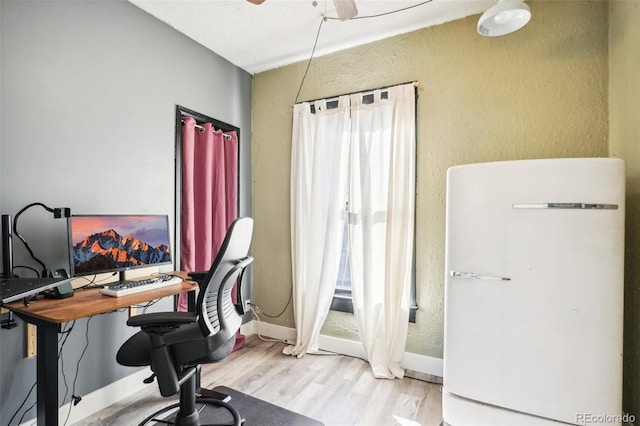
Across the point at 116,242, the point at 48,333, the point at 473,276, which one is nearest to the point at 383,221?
the point at 473,276

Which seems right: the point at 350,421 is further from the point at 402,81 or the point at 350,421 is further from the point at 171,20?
the point at 171,20

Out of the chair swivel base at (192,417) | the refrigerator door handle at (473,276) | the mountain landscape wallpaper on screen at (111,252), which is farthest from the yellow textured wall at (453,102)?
the mountain landscape wallpaper on screen at (111,252)

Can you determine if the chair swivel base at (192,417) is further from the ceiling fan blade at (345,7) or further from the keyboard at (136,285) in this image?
the ceiling fan blade at (345,7)

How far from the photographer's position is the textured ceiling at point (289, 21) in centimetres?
210

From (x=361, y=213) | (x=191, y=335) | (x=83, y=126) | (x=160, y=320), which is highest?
(x=83, y=126)

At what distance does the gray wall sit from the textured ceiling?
23 cm

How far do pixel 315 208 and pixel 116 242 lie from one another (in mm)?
1495

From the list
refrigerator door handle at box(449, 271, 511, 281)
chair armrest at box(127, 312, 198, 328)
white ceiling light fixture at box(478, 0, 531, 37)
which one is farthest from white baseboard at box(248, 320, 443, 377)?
white ceiling light fixture at box(478, 0, 531, 37)

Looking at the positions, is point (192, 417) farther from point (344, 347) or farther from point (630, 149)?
point (630, 149)

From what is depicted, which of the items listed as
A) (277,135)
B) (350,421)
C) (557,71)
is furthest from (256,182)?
(557,71)

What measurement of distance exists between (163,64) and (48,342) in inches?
78.4

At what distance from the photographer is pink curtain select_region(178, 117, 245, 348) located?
2461 millimetres

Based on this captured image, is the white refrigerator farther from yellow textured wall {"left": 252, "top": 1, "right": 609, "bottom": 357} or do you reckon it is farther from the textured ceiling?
the textured ceiling

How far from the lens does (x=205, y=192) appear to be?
2.61 m
